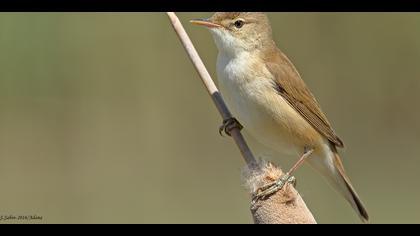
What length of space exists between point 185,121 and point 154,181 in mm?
749

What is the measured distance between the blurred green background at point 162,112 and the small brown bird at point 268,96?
144cm

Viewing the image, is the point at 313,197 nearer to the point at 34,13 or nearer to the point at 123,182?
the point at 123,182

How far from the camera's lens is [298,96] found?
4.39 meters

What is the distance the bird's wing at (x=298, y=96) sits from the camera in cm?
431

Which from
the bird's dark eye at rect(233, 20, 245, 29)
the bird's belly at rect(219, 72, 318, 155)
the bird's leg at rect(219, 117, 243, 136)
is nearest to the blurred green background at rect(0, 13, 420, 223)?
the bird's belly at rect(219, 72, 318, 155)

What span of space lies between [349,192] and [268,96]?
0.81m

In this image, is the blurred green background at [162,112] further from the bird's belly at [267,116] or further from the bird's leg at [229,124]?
the bird's leg at [229,124]

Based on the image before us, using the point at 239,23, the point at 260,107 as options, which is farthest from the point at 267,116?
the point at 239,23

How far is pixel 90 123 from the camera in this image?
254 inches

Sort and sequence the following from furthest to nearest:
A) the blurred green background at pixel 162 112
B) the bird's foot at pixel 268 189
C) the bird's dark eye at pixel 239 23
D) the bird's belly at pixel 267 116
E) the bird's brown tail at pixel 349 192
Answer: the blurred green background at pixel 162 112 < the bird's brown tail at pixel 349 192 < the bird's dark eye at pixel 239 23 < the bird's belly at pixel 267 116 < the bird's foot at pixel 268 189

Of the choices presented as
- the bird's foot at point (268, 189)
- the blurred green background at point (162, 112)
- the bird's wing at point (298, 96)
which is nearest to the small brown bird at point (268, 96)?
the bird's wing at point (298, 96)

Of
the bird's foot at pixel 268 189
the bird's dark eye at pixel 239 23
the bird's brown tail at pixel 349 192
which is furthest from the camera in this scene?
the bird's brown tail at pixel 349 192

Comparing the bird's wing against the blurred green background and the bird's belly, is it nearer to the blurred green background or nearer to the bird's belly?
the bird's belly

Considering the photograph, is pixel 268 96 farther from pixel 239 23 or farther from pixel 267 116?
pixel 239 23
